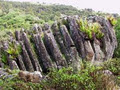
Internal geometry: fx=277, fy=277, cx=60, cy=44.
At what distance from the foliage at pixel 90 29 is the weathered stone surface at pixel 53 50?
6.26ft

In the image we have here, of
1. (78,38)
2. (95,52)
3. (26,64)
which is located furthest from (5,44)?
(95,52)

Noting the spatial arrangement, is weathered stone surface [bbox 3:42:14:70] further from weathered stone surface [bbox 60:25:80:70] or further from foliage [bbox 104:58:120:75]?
foliage [bbox 104:58:120:75]

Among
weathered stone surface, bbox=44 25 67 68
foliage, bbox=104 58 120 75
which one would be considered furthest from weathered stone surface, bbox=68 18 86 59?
foliage, bbox=104 58 120 75

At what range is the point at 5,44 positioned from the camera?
47.9ft

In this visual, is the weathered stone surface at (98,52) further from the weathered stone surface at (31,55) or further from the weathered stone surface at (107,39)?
the weathered stone surface at (31,55)

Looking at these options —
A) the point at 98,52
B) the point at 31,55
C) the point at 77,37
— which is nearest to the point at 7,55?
the point at 31,55

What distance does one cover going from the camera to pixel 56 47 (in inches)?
595

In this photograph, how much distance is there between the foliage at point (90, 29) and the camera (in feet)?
52.1

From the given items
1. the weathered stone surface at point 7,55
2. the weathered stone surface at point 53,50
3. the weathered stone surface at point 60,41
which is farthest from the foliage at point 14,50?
the weathered stone surface at point 60,41

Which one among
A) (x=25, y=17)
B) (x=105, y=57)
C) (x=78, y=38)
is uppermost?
(x=78, y=38)

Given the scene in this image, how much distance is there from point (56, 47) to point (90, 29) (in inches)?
96.9

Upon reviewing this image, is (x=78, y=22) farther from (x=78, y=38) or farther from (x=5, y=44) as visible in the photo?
(x=5, y=44)

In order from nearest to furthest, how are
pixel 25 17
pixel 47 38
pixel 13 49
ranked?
pixel 13 49, pixel 47 38, pixel 25 17

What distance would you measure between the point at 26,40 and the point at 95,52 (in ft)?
13.3
